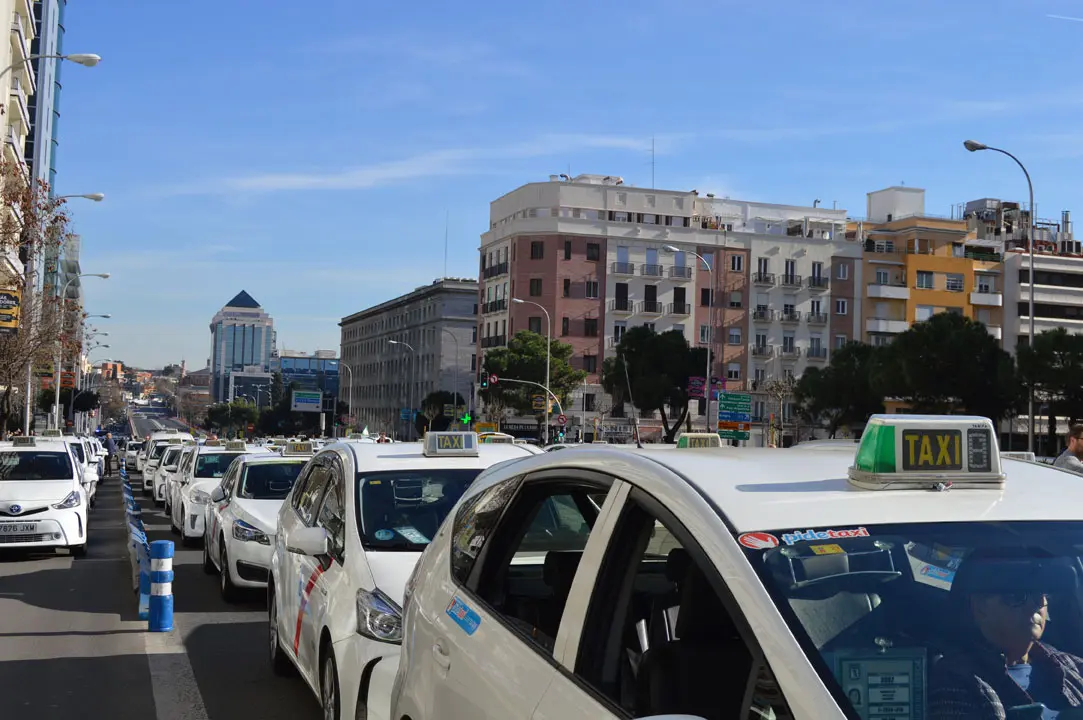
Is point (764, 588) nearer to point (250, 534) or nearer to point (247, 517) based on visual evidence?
point (250, 534)

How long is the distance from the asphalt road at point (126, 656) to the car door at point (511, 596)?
3713 millimetres

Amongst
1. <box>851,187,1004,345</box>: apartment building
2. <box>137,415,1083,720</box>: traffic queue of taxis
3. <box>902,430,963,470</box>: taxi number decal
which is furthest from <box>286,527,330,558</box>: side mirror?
<box>851,187,1004,345</box>: apartment building

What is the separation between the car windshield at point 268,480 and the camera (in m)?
13.6

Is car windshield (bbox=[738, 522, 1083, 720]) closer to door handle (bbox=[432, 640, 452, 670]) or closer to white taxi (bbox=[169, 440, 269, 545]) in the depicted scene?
door handle (bbox=[432, 640, 452, 670])

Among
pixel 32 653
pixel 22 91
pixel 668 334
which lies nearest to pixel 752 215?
pixel 668 334

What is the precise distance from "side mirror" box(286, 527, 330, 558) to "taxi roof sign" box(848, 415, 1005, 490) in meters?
3.85

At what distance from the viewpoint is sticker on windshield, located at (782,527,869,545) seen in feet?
9.14

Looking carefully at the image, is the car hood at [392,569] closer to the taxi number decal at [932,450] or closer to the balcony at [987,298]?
the taxi number decal at [932,450]

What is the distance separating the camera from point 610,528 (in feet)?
10.8

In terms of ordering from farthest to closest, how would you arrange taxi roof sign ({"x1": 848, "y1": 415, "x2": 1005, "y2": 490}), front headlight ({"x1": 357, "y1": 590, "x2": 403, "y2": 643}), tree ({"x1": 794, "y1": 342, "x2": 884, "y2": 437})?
tree ({"x1": 794, "y1": 342, "x2": 884, "y2": 437}) < front headlight ({"x1": 357, "y1": 590, "x2": 403, "y2": 643}) < taxi roof sign ({"x1": 848, "y1": 415, "x2": 1005, "y2": 490})

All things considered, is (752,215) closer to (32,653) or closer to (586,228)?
(586,228)

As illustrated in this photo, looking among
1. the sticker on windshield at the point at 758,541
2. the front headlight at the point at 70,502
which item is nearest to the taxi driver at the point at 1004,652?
the sticker on windshield at the point at 758,541

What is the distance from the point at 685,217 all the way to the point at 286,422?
67.8 meters

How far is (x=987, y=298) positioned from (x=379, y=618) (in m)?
94.7
